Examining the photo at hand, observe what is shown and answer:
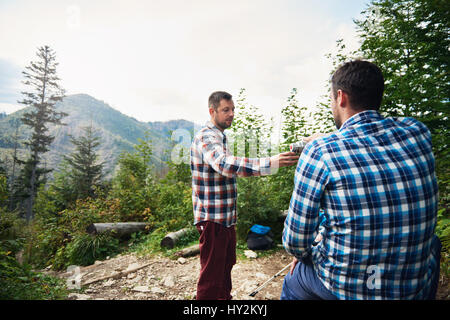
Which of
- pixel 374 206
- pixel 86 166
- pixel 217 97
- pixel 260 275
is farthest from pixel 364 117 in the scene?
pixel 86 166

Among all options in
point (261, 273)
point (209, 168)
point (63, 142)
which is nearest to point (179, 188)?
point (261, 273)

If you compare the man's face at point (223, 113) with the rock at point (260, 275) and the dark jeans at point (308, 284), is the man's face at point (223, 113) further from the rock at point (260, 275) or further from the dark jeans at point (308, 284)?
the rock at point (260, 275)

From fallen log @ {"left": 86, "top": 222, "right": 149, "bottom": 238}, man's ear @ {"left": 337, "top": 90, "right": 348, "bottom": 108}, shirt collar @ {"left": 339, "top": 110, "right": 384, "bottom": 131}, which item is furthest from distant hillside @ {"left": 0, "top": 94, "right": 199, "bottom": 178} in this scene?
shirt collar @ {"left": 339, "top": 110, "right": 384, "bottom": 131}

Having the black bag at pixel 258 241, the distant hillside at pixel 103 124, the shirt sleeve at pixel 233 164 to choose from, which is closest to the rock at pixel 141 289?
the black bag at pixel 258 241

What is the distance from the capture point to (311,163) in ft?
3.17

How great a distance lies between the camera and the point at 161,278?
3.62 m

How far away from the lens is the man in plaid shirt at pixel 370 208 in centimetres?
87

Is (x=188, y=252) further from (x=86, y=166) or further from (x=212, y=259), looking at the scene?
(x=86, y=166)

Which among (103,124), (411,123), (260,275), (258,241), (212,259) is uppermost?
(103,124)

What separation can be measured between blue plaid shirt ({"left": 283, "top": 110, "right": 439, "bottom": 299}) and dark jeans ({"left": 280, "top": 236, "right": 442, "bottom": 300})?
0.05m

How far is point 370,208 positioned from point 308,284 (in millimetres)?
499

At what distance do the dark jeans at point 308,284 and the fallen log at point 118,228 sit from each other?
18.9 feet

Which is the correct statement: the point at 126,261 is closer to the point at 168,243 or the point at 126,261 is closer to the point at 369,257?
the point at 168,243
